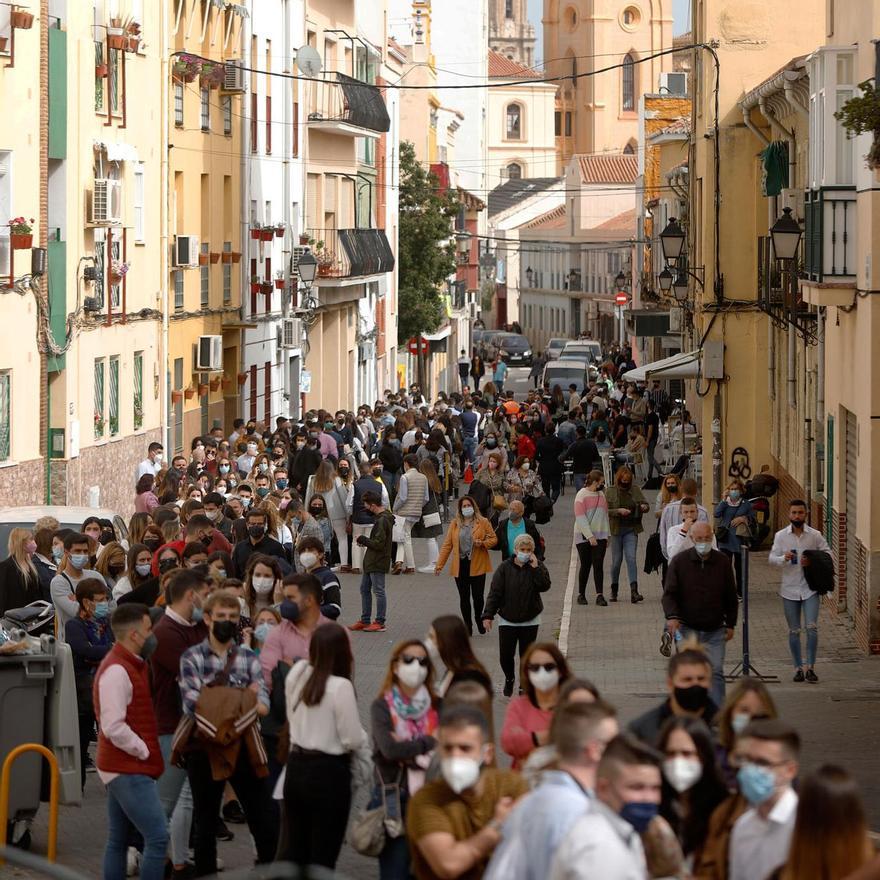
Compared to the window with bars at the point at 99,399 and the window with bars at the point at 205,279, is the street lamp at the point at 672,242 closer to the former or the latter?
the window with bars at the point at 99,399

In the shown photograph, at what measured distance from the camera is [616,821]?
6.20 meters

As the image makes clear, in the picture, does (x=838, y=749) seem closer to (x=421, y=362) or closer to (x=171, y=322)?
(x=171, y=322)

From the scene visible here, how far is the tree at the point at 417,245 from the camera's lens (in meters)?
66.0

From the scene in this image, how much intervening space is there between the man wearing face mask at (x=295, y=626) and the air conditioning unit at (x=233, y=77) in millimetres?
29119

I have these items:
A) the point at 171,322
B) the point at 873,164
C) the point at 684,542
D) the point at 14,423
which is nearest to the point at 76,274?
the point at 14,423

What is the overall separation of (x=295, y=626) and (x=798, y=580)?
7.42 m

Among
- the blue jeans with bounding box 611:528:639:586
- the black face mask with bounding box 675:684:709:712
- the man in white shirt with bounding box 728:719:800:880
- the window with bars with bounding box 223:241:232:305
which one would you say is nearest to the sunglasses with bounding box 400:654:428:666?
the black face mask with bounding box 675:684:709:712

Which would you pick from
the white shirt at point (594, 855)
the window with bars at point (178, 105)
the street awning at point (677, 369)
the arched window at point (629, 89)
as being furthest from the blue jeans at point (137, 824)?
the arched window at point (629, 89)

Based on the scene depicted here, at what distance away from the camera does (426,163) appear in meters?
77.7

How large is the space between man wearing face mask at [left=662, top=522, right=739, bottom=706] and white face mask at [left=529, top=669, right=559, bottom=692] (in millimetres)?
5347

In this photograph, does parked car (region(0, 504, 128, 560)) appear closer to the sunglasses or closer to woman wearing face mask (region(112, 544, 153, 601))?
woman wearing face mask (region(112, 544, 153, 601))

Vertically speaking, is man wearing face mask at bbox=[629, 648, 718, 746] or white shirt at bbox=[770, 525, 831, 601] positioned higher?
man wearing face mask at bbox=[629, 648, 718, 746]

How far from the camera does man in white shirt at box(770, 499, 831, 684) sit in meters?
16.9

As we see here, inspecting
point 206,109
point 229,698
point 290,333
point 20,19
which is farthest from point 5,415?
point 290,333
